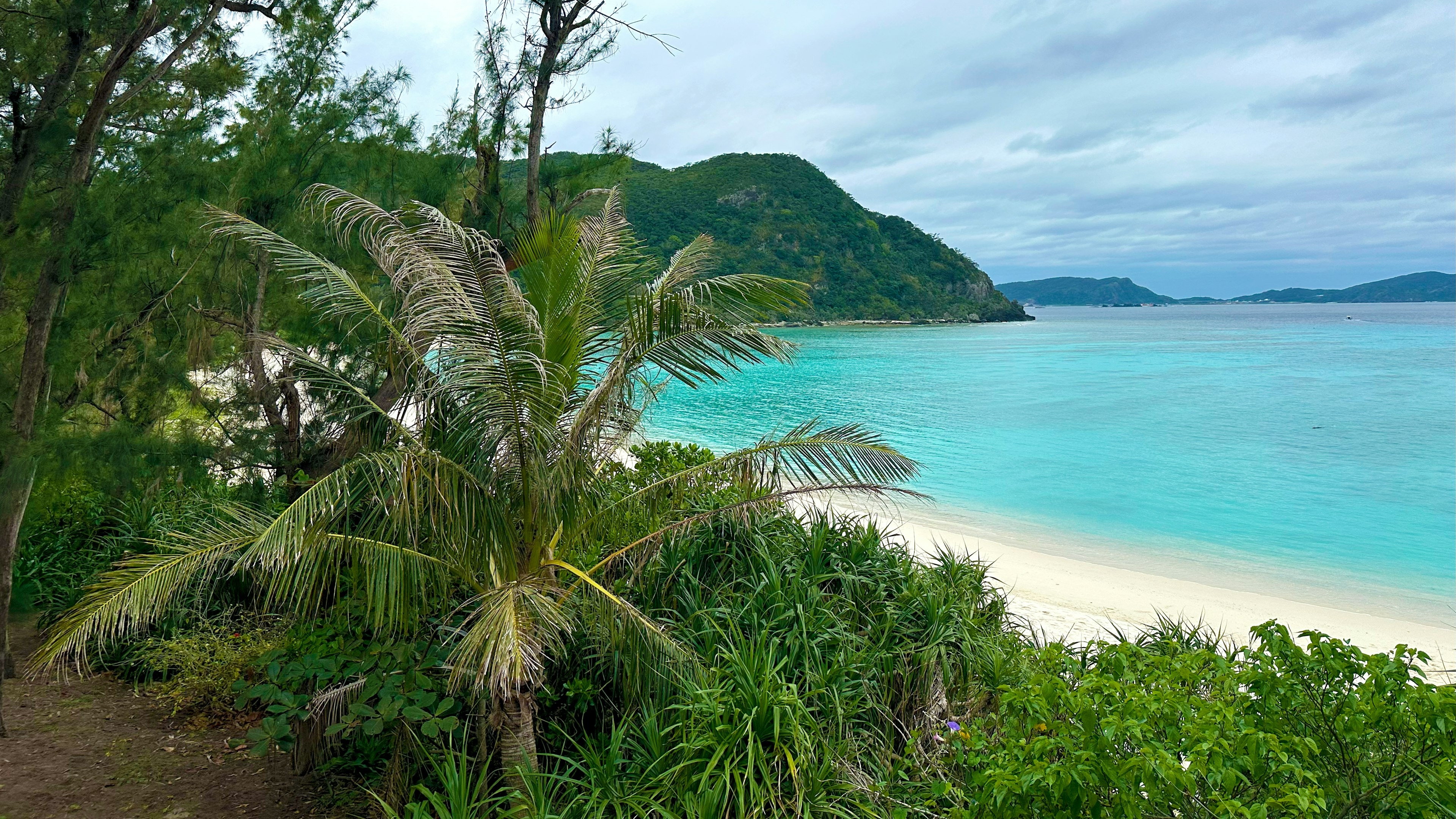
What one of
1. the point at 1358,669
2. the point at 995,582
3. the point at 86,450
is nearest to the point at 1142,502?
the point at 995,582

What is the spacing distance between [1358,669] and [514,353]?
12.7 ft

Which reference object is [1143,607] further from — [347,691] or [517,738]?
[347,691]

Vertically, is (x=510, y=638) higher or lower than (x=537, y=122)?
lower

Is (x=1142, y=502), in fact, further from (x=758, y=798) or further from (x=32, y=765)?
(x=32, y=765)

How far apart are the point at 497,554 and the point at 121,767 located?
300 centimetres

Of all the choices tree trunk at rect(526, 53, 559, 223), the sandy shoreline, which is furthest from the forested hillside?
tree trunk at rect(526, 53, 559, 223)

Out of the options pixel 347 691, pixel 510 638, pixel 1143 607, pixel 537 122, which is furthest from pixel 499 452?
pixel 1143 607

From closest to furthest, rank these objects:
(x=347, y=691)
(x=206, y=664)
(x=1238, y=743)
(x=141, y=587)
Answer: (x=1238, y=743)
(x=141, y=587)
(x=347, y=691)
(x=206, y=664)

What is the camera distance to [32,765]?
5070 millimetres

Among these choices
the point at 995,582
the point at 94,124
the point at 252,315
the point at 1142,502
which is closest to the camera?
the point at 94,124

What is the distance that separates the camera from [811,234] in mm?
74500

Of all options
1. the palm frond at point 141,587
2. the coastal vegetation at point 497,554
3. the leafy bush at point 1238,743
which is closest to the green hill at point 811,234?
the coastal vegetation at point 497,554

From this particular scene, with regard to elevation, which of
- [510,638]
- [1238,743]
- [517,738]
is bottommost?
[517,738]

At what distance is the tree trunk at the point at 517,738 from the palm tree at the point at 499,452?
0.04ft
